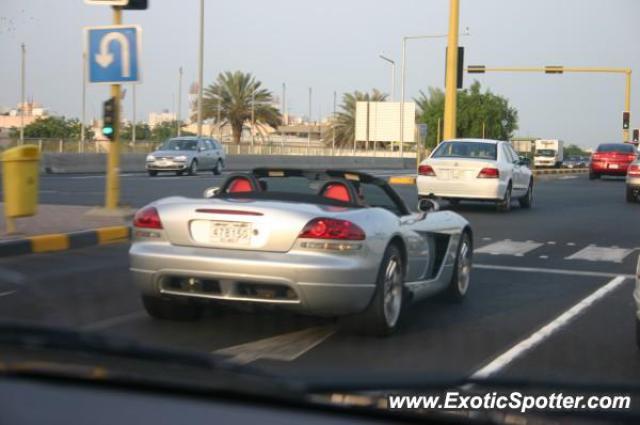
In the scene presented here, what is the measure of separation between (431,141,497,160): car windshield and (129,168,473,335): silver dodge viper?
12424mm

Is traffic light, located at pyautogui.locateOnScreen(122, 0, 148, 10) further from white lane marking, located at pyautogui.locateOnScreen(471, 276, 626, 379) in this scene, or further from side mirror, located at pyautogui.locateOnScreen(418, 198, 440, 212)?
white lane marking, located at pyautogui.locateOnScreen(471, 276, 626, 379)

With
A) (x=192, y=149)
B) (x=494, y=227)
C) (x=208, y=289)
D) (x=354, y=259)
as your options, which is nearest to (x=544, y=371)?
(x=354, y=259)

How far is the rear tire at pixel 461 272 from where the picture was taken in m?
8.36

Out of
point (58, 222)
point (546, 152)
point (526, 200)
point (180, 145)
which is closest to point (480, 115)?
point (546, 152)

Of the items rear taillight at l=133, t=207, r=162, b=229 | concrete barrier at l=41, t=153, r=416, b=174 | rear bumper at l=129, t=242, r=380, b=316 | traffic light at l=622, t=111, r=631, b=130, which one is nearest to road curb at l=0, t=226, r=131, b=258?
rear taillight at l=133, t=207, r=162, b=229

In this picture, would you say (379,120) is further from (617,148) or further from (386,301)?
(386,301)

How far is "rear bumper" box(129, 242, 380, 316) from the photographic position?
6195 millimetres

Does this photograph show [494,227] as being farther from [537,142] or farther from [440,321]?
[537,142]

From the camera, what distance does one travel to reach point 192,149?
33906mm

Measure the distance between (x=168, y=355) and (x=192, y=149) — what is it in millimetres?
31348

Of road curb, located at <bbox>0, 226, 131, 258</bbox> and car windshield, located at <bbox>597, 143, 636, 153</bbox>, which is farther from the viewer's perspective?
car windshield, located at <bbox>597, 143, 636, 153</bbox>

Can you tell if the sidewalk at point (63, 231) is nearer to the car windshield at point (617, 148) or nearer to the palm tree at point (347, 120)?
the car windshield at point (617, 148)

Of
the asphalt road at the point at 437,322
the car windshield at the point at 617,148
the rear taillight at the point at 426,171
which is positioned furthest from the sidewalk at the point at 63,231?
the car windshield at the point at 617,148

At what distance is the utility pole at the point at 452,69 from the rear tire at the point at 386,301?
22.4 m
